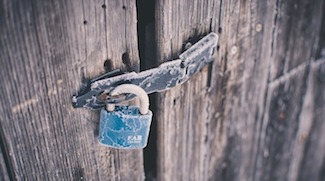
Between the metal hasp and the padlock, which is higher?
the metal hasp

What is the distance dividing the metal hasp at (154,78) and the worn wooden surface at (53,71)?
0.08 ft

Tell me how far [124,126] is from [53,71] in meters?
0.16

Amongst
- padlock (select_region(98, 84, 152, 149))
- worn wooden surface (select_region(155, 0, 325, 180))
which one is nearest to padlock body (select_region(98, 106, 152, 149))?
padlock (select_region(98, 84, 152, 149))

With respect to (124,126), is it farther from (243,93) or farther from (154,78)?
(243,93)

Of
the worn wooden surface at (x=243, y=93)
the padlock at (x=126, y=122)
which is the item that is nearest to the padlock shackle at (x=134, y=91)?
the padlock at (x=126, y=122)

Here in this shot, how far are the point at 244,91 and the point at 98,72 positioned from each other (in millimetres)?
507

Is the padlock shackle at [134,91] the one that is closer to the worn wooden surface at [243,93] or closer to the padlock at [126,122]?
the padlock at [126,122]

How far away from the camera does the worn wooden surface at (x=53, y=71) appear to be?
70 cm

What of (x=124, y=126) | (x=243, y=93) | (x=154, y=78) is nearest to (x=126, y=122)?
(x=124, y=126)

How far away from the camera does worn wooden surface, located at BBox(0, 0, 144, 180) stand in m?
0.70

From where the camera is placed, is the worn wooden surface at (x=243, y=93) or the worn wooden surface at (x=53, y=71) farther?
the worn wooden surface at (x=243, y=93)

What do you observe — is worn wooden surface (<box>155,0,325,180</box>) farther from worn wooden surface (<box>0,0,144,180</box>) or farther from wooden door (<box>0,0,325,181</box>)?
worn wooden surface (<box>0,0,144,180</box>)

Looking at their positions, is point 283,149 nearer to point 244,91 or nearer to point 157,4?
point 244,91

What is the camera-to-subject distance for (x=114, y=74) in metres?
0.83
